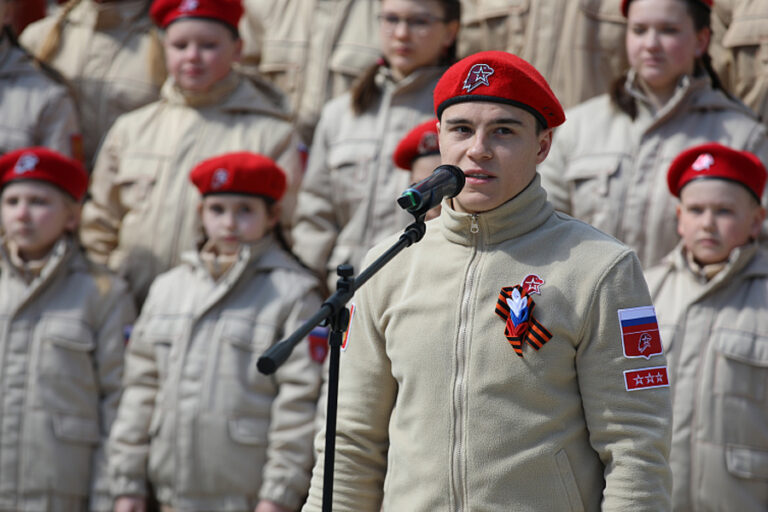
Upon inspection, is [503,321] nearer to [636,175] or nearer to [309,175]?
[636,175]

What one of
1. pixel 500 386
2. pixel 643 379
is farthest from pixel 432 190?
pixel 643 379

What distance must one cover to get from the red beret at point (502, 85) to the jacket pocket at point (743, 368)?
1.98m

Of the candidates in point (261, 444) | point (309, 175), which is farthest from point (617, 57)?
point (261, 444)

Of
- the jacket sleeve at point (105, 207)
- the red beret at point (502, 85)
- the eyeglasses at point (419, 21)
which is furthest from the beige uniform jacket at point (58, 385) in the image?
the red beret at point (502, 85)

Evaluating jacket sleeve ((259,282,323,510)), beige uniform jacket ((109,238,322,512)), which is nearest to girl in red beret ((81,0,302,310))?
beige uniform jacket ((109,238,322,512))

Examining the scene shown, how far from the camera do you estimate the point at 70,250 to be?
19.2ft

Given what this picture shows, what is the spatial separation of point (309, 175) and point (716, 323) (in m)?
2.18

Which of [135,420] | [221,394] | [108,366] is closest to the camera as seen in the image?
[221,394]

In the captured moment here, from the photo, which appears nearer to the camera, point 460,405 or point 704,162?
point 460,405

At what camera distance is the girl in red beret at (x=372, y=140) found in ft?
18.3

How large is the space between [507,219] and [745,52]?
126 inches

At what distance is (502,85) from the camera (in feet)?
9.30

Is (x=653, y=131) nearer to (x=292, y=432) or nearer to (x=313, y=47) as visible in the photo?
(x=292, y=432)

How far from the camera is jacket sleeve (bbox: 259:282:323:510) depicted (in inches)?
201
